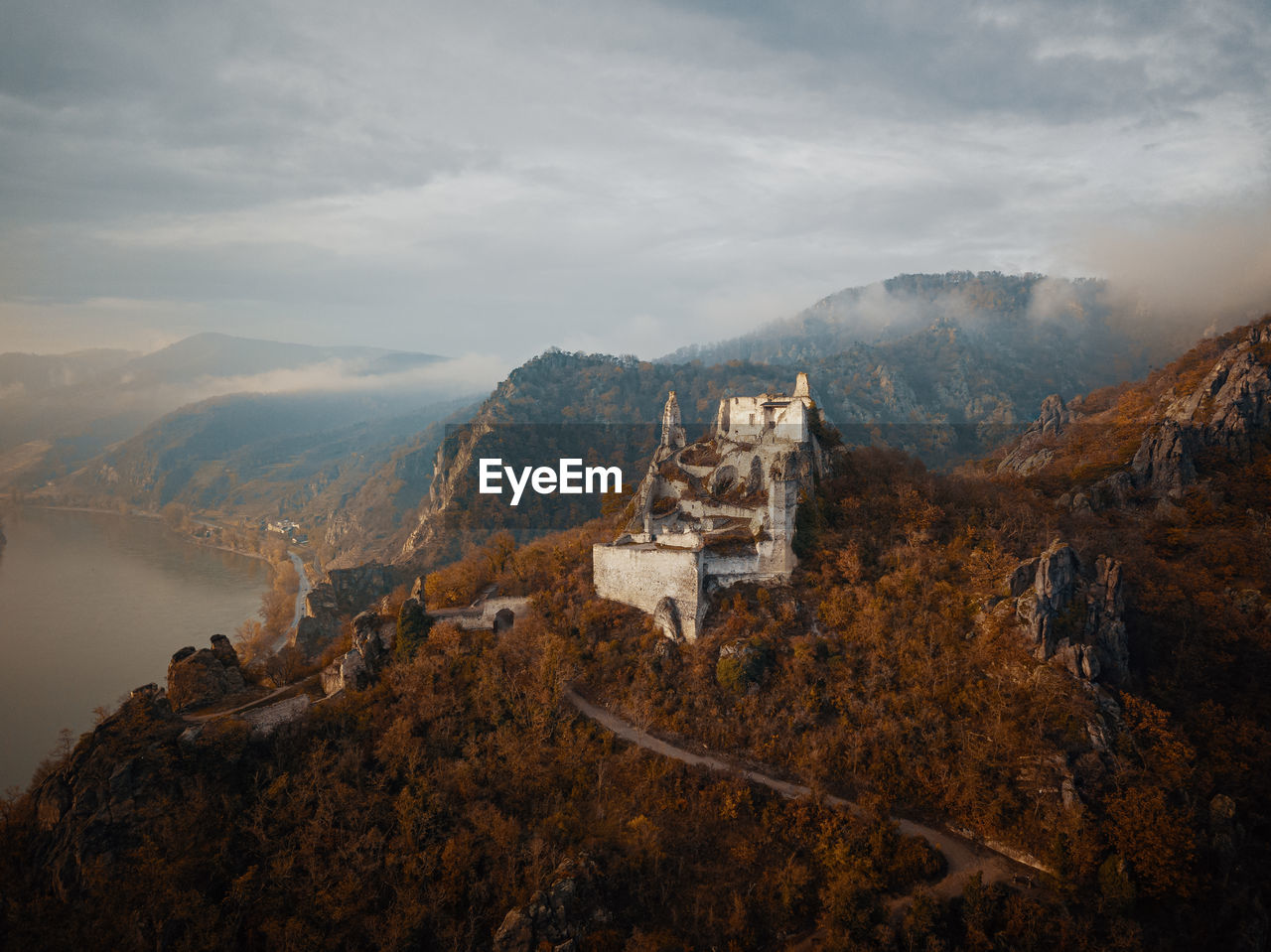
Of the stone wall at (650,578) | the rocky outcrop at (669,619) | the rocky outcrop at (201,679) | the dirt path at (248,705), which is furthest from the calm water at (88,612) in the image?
the rocky outcrop at (669,619)

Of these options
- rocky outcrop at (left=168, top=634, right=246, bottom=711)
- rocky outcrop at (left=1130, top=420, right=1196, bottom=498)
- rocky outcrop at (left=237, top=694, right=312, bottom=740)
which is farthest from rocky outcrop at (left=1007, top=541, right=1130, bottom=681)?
rocky outcrop at (left=168, top=634, right=246, bottom=711)

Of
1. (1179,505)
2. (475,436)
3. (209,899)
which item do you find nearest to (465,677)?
(209,899)

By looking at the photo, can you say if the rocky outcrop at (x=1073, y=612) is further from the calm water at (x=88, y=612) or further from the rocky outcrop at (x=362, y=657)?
the calm water at (x=88, y=612)

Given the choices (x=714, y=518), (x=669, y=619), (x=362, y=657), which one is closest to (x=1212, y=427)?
(x=714, y=518)

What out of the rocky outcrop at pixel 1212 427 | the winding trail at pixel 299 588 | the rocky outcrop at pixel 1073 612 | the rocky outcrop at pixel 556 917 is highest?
the rocky outcrop at pixel 1212 427

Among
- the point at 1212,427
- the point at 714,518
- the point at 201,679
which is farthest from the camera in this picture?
the point at 1212,427

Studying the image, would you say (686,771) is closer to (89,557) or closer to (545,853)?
(545,853)

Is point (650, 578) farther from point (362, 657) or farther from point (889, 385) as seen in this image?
point (889, 385)
